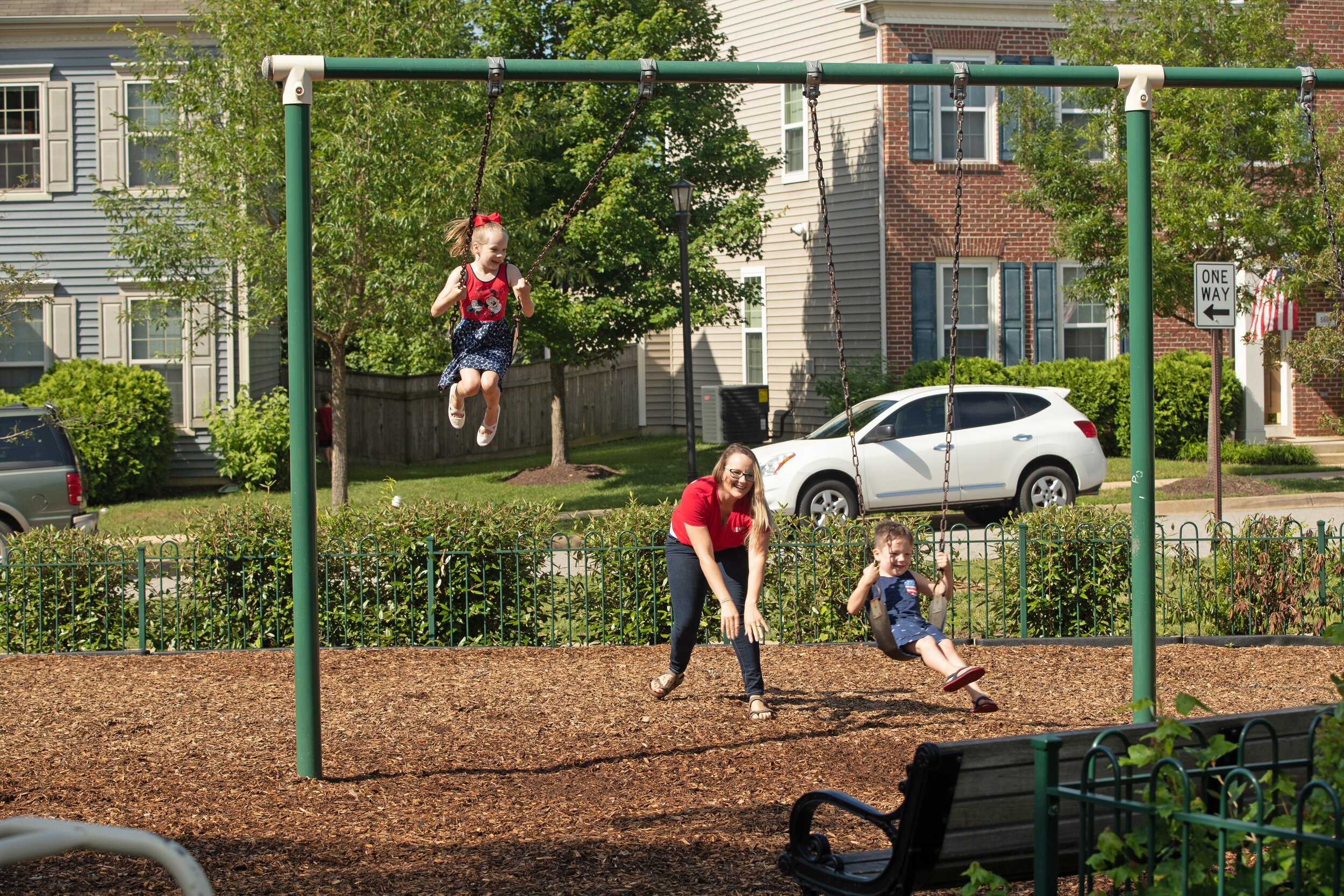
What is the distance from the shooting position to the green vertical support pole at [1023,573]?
29.1ft

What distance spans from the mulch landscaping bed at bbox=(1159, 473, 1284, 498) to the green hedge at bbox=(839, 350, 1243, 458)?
128 inches

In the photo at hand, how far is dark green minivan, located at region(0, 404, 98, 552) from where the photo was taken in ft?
40.8

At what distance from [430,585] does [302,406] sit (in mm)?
3065

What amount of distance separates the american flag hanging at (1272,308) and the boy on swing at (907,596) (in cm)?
1141

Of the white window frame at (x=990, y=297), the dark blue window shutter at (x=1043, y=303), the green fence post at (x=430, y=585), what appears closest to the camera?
the green fence post at (x=430, y=585)

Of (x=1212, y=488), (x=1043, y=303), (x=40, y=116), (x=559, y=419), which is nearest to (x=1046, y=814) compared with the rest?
(x=1212, y=488)

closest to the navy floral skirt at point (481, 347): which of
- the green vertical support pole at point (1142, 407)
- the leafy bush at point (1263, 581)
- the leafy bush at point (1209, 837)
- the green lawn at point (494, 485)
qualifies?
the green vertical support pole at point (1142, 407)

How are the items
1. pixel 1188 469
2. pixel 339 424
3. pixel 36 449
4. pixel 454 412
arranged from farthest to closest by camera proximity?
1. pixel 1188 469
2. pixel 339 424
3. pixel 36 449
4. pixel 454 412

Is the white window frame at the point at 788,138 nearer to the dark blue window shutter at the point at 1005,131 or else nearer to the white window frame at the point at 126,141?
the dark blue window shutter at the point at 1005,131

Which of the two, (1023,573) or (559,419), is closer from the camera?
(1023,573)

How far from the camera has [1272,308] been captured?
18.4 metres

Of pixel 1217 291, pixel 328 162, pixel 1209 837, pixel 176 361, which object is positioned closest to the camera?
pixel 1209 837

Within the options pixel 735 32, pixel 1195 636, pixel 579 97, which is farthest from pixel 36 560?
pixel 735 32

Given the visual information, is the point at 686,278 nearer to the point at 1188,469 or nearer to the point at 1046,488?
the point at 1046,488
